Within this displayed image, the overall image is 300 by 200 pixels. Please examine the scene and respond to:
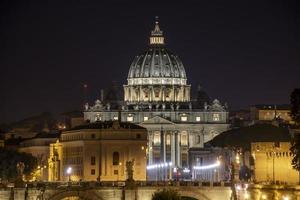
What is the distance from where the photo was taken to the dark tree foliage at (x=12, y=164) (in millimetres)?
118188

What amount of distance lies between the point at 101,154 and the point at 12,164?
573 inches

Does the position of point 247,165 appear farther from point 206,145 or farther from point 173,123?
point 173,123

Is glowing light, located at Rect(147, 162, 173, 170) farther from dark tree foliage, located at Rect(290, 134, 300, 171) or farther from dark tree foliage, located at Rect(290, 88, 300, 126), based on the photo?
dark tree foliage, located at Rect(290, 134, 300, 171)

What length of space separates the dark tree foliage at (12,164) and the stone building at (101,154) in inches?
173

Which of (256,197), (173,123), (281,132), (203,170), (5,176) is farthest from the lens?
(173,123)

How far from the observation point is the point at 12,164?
121 m

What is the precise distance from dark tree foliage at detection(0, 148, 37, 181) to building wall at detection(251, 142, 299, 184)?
23057mm

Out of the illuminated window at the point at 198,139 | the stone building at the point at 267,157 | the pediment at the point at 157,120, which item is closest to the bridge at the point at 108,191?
the stone building at the point at 267,157

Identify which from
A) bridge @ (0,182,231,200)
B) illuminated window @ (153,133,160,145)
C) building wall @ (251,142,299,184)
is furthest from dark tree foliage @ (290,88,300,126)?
illuminated window @ (153,133,160,145)

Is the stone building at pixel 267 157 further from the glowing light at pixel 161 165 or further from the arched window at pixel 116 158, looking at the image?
the glowing light at pixel 161 165

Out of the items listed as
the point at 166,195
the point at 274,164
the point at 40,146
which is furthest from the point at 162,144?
the point at 166,195

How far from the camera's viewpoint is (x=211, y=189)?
95.4m

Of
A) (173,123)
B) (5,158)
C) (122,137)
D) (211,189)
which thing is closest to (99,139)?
(122,137)

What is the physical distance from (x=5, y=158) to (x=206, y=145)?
63489mm
